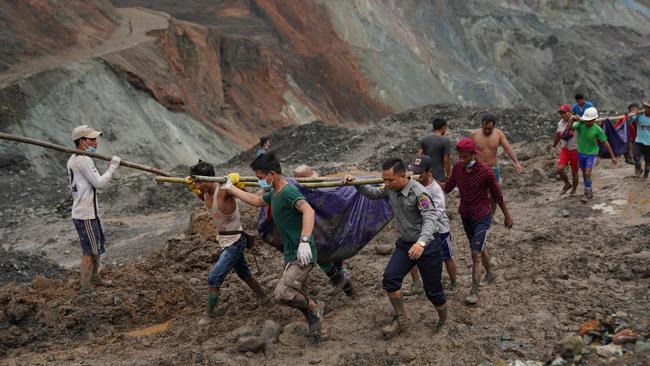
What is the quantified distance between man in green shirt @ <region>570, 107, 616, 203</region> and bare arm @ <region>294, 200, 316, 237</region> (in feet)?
19.4

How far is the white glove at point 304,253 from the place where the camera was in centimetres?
518

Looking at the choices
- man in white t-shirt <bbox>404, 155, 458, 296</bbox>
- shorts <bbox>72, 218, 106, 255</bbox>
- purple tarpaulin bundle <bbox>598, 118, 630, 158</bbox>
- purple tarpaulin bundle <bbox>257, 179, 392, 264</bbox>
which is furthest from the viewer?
purple tarpaulin bundle <bbox>598, 118, 630, 158</bbox>

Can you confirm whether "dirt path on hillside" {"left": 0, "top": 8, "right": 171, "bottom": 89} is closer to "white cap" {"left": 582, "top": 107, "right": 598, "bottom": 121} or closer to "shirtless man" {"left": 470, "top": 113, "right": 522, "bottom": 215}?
"shirtless man" {"left": 470, "top": 113, "right": 522, "bottom": 215}

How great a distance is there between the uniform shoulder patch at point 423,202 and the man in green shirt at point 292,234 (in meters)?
0.91

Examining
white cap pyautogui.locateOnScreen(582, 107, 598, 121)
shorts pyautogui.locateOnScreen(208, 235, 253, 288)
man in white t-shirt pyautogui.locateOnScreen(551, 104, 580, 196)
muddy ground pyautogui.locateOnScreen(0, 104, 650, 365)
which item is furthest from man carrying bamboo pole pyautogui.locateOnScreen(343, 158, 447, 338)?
man in white t-shirt pyautogui.locateOnScreen(551, 104, 580, 196)

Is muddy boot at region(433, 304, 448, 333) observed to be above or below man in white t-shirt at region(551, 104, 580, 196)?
below

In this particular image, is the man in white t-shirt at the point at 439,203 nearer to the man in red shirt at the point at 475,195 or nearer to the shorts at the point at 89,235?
the man in red shirt at the point at 475,195

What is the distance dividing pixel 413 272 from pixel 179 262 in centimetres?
331

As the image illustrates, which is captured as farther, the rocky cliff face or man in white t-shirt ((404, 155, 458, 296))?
the rocky cliff face

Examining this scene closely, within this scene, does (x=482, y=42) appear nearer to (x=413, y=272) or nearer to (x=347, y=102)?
(x=347, y=102)

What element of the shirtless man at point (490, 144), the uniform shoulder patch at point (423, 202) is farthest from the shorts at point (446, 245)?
the shirtless man at point (490, 144)

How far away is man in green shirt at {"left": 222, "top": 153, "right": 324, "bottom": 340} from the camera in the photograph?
5270 millimetres

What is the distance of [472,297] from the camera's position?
616 cm

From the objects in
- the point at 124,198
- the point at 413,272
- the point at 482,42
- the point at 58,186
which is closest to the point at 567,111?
the point at 413,272
